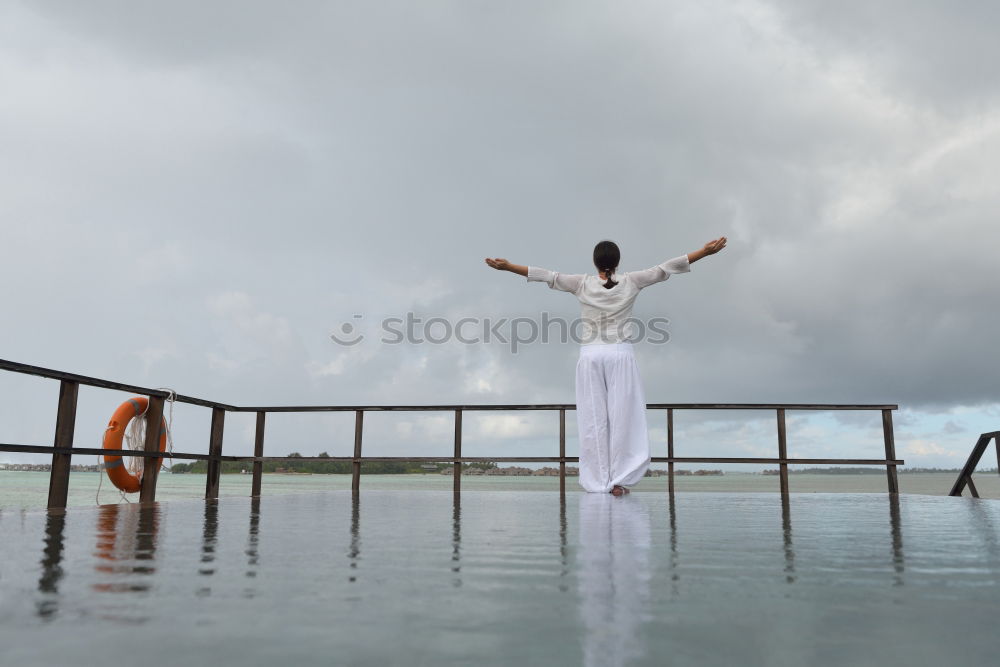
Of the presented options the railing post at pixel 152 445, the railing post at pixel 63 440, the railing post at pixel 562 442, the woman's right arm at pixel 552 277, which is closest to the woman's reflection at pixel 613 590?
the woman's right arm at pixel 552 277

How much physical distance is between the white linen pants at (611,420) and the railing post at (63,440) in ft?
9.87

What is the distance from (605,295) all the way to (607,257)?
0.27 metres

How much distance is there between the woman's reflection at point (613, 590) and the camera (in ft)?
2.39

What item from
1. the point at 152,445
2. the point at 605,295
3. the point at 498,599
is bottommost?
the point at 498,599

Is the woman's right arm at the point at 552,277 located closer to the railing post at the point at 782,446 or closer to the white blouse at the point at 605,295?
the white blouse at the point at 605,295

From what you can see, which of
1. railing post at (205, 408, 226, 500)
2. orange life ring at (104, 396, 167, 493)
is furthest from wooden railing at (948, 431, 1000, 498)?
orange life ring at (104, 396, 167, 493)

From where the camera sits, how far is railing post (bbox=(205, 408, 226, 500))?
5.72 metres

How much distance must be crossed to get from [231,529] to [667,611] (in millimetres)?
1618

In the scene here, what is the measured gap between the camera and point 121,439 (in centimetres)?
546

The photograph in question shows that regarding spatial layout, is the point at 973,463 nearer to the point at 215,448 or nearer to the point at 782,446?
the point at 782,446

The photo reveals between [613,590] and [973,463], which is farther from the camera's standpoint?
[973,463]

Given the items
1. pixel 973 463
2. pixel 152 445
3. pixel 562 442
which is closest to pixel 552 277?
pixel 562 442

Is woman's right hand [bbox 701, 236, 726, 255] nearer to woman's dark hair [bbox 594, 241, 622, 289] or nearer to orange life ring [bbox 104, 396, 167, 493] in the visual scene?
woman's dark hair [bbox 594, 241, 622, 289]

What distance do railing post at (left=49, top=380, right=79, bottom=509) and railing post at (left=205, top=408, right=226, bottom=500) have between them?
5.80 feet
